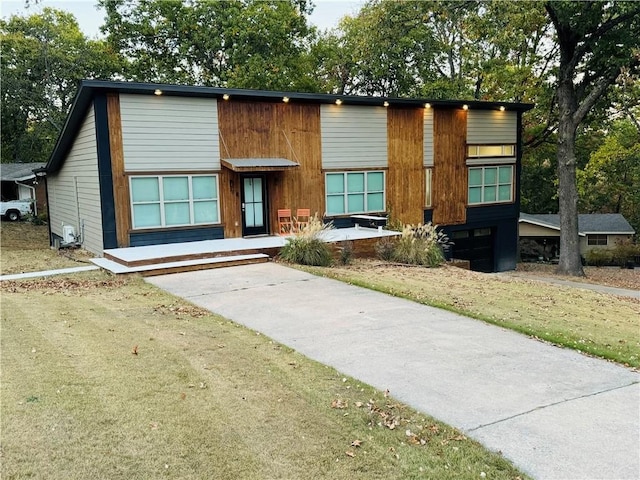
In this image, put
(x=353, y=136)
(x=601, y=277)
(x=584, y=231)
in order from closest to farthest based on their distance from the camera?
1. (x=353, y=136)
2. (x=601, y=277)
3. (x=584, y=231)

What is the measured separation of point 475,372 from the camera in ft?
17.4

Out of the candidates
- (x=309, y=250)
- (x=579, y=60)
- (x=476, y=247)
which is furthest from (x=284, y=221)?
(x=579, y=60)

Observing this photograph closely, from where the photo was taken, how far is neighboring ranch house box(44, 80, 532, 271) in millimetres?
12742

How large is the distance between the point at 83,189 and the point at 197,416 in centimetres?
1195

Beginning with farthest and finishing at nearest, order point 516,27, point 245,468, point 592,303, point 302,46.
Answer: point 302,46 → point 516,27 → point 592,303 → point 245,468

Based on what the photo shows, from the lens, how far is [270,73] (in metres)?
26.3

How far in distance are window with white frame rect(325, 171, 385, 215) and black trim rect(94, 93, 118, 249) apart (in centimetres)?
613

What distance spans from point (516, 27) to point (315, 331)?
53.7ft

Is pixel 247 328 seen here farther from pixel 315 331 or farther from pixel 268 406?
pixel 268 406

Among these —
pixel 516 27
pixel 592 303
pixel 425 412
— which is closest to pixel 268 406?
pixel 425 412

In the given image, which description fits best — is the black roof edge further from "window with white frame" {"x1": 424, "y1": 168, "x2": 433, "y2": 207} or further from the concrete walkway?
the concrete walkway

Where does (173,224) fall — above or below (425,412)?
above

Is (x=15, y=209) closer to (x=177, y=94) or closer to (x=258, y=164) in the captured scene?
(x=177, y=94)

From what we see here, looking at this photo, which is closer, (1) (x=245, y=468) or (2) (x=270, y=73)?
(1) (x=245, y=468)
